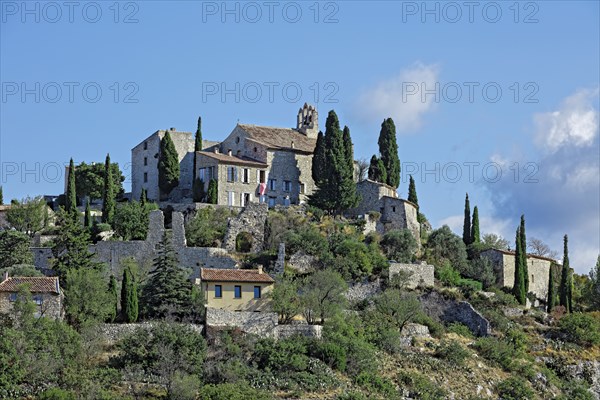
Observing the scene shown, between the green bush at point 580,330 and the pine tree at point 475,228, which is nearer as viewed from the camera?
the green bush at point 580,330

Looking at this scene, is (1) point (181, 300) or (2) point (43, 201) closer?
(1) point (181, 300)

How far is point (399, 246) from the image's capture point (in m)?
87.3

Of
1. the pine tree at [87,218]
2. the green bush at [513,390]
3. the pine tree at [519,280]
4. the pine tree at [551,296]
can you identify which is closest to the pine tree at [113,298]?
the pine tree at [87,218]

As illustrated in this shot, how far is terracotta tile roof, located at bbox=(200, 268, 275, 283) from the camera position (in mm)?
74250

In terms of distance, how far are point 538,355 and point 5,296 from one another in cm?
3103

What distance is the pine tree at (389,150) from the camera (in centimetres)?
9706

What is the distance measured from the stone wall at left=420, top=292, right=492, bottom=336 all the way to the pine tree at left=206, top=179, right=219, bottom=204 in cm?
1588

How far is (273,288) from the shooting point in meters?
75.1

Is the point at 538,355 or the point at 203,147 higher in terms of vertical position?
the point at 203,147

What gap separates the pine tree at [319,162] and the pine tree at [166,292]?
64.4 feet

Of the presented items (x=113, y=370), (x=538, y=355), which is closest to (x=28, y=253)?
(x=113, y=370)

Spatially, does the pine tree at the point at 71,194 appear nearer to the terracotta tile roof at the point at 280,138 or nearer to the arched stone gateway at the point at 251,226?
the arched stone gateway at the point at 251,226

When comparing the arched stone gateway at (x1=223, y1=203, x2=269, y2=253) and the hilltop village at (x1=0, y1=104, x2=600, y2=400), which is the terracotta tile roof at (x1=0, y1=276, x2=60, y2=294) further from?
the arched stone gateway at (x1=223, y1=203, x2=269, y2=253)

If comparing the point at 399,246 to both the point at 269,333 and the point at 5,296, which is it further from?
the point at 5,296
